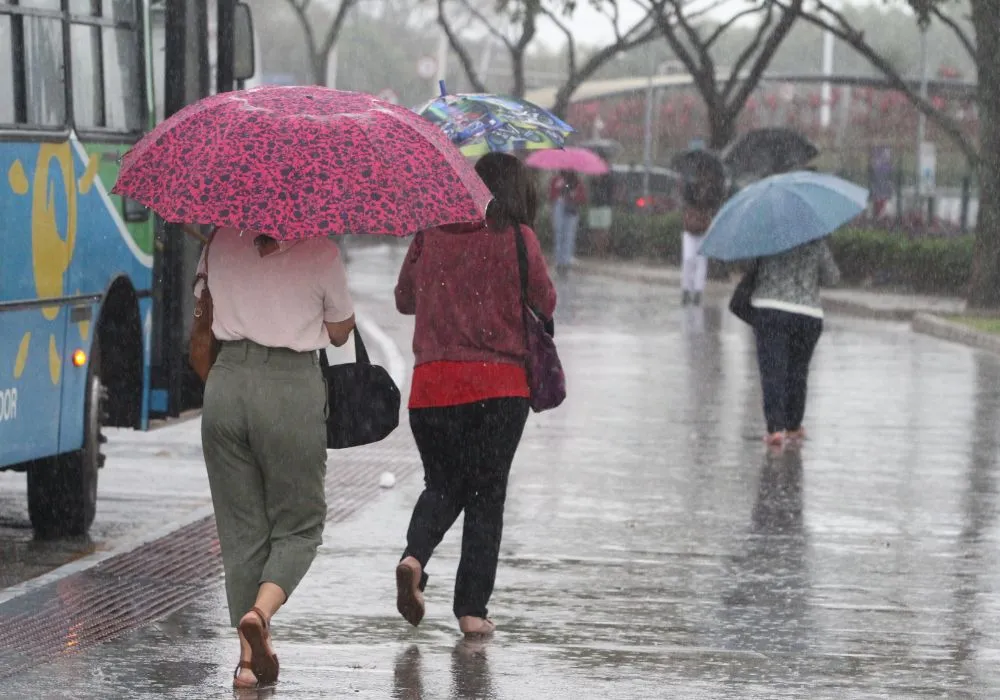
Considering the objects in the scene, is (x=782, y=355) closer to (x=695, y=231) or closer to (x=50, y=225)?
(x=50, y=225)

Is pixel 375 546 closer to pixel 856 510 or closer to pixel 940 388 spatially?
pixel 856 510

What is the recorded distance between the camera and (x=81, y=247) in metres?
9.14

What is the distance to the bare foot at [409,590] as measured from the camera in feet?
23.8

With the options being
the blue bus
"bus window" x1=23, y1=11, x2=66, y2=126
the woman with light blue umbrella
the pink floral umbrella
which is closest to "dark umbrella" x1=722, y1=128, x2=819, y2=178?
the woman with light blue umbrella

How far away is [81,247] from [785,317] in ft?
17.5

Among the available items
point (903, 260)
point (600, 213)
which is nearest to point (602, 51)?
point (600, 213)

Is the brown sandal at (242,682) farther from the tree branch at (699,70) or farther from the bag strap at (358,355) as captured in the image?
the tree branch at (699,70)

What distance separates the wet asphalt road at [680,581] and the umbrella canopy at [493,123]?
1.72 metres

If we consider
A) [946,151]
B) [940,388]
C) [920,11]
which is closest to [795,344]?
[940,388]

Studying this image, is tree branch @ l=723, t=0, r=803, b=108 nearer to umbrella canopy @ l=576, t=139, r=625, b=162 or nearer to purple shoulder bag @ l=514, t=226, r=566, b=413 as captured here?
umbrella canopy @ l=576, t=139, r=625, b=162

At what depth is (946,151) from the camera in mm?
44406

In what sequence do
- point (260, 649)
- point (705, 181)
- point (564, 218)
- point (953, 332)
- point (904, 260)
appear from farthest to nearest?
point (564, 218)
point (904, 260)
point (705, 181)
point (953, 332)
point (260, 649)

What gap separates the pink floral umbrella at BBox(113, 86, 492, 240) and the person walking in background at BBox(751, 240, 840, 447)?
262 inches

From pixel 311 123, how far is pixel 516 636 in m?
2.04
